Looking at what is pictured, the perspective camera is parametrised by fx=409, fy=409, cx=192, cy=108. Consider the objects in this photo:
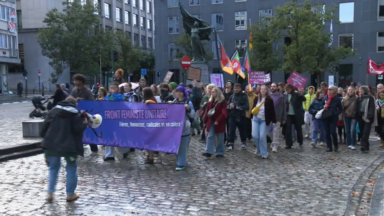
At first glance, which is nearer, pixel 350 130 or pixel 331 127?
pixel 331 127

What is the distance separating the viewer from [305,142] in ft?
42.6

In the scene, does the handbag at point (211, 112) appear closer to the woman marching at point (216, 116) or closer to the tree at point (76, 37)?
the woman marching at point (216, 116)

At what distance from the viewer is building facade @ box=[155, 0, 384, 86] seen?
4328cm

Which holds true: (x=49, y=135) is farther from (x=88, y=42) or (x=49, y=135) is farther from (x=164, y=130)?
(x=88, y=42)

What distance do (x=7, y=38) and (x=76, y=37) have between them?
→ 21.8m

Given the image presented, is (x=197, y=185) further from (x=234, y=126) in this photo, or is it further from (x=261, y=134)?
(x=234, y=126)

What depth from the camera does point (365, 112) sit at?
11.1 m

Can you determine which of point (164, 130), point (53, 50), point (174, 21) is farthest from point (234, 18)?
point (164, 130)

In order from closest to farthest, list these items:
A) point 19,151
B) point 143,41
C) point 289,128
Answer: point 19,151
point 289,128
point 143,41

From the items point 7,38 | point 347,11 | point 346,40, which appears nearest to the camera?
point 347,11

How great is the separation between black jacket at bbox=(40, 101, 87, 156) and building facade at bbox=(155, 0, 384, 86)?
114 ft

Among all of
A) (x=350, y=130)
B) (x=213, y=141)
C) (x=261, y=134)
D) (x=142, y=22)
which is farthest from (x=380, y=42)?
(x=142, y=22)

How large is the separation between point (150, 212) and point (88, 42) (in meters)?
33.2

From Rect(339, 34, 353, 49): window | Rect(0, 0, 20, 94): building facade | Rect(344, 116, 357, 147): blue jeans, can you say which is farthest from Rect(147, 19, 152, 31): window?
Rect(344, 116, 357, 147): blue jeans
